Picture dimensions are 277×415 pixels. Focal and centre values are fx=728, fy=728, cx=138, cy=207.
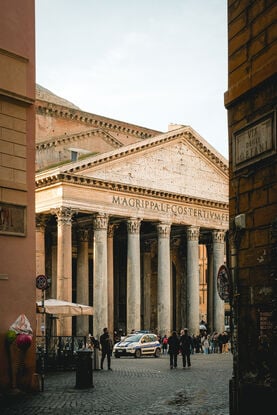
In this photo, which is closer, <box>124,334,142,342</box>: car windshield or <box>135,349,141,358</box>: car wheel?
<box>135,349,141,358</box>: car wheel

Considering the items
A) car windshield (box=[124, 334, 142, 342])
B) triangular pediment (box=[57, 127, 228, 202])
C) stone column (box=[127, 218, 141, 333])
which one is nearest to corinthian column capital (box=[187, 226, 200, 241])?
triangular pediment (box=[57, 127, 228, 202])

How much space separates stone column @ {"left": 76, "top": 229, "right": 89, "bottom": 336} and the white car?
687 centimetres

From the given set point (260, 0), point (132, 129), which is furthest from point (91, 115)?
point (260, 0)

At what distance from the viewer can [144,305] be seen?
44.8 metres

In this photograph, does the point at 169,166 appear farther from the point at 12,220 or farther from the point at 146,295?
the point at 12,220

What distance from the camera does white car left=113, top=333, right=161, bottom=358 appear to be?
3016cm

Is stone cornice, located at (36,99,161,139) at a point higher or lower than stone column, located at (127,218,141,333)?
higher

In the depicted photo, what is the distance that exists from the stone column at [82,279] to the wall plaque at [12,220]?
23.8 meters

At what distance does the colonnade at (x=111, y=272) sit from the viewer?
3372cm

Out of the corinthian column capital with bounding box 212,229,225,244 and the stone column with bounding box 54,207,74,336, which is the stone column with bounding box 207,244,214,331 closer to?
the corinthian column capital with bounding box 212,229,225,244

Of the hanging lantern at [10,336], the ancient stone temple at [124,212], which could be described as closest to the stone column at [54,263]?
the ancient stone temple at [124,212]

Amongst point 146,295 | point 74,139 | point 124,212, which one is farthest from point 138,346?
point 74,139

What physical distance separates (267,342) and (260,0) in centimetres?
435

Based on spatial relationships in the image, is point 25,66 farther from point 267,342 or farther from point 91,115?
point 91,115
